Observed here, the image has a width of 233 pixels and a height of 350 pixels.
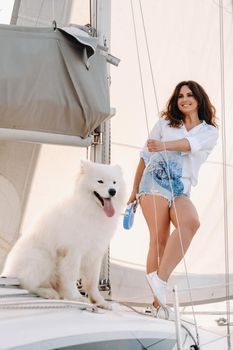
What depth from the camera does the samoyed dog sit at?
2086 millimetres

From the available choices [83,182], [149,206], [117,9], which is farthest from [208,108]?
[117,9]

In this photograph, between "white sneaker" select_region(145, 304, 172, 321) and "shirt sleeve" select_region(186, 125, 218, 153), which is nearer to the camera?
"white sneaker" select_region(145, 304, 172, 321)

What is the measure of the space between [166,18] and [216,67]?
33 cm

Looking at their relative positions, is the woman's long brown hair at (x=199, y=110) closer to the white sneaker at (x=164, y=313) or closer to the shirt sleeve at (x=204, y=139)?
the shirt sleeve at (x=204, y=139)

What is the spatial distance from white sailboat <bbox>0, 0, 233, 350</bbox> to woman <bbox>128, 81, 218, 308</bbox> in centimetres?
17

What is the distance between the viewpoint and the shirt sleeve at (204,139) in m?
2.33

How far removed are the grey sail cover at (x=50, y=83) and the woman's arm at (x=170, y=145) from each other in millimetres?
215

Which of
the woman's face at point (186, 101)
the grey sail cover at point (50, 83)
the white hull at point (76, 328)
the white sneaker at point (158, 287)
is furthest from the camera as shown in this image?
the woman's face at point (186, 101)

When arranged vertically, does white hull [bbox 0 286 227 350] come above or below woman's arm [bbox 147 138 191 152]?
below

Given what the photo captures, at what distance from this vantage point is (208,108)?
2471 millimetres

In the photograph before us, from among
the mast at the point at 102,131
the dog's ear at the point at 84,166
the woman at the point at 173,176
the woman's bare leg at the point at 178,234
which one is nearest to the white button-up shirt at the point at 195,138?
the woman at the point at 173,176

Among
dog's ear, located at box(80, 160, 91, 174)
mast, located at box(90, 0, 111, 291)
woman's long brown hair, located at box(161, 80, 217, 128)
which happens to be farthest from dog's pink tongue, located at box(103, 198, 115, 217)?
woman's long brown hair, located at box(161, 80, 217, 128)

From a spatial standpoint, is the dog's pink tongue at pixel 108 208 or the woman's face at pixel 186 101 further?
the woman's face at pixel 186 101

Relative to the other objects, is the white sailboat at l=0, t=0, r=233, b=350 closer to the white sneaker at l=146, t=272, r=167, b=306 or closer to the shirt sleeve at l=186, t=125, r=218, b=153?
the white sneaker at l=146, t=272, r=167, b=306
